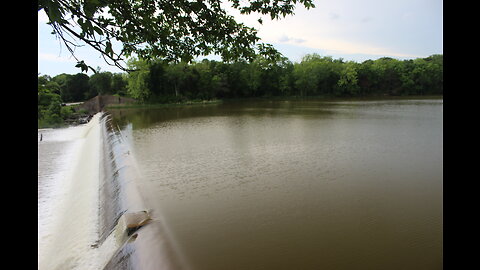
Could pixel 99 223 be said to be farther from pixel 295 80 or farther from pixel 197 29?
pixel 295 80

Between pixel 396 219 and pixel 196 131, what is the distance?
1104 centimetres

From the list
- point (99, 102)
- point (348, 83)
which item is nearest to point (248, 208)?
point (99, 102)

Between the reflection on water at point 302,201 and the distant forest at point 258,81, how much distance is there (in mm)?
32329

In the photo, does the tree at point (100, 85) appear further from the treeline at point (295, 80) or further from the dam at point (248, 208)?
the dam at point (248, 208)

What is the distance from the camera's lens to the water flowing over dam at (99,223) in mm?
3920

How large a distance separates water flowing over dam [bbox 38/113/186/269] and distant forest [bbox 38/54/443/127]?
34.4 metres

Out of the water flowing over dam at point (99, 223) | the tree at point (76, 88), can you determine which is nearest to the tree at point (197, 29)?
the water flowing over dam at point (99, 223)

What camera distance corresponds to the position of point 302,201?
5871 mm

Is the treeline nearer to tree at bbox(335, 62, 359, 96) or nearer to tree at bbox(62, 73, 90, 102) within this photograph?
tree at bbox(335, 62, 359, 96)

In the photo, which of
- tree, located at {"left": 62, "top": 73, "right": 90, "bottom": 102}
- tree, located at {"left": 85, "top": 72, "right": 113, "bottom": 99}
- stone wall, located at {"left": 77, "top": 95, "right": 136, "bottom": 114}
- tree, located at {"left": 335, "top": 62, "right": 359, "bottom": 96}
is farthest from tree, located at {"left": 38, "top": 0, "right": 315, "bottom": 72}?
tree, located at {"left": 335, "top": 62, "right": 359, "bottom": 96}

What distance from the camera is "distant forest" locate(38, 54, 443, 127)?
145ft
